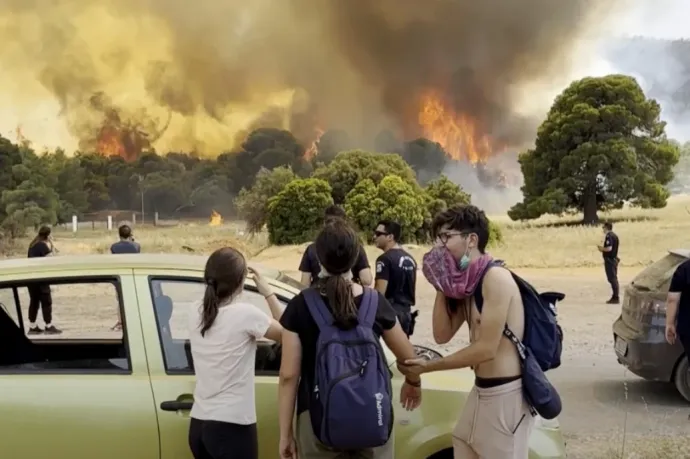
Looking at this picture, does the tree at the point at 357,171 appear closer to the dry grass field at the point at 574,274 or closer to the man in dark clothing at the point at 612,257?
the dry grass field at the point at 574,274

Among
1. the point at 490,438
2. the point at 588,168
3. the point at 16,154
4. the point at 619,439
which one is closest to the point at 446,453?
the point at 490,438

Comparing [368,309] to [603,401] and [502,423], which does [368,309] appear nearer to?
[502,423]

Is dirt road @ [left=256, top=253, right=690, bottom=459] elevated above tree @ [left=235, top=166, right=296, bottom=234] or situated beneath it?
situated beneath

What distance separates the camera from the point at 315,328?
2.84m

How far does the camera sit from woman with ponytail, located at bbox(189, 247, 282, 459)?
120 inches

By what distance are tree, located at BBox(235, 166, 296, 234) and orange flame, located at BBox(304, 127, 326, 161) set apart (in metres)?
1.93

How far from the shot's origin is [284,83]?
3625 centimetres

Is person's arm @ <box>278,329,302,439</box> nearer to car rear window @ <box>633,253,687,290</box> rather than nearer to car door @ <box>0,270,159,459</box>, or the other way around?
car door @ <box>0,270,159,459</box>

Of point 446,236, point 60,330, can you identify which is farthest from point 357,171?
point 446,236

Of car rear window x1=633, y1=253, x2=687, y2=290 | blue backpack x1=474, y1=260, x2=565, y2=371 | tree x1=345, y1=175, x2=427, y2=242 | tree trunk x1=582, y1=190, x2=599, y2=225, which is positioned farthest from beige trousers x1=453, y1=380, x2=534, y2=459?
tree trunk x1=582, y1=190, x2=599, y2=225

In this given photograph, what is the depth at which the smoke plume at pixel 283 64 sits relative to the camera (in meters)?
34.4

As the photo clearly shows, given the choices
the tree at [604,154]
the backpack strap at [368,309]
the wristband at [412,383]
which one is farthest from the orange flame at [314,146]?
the backpack strap at [368,309]

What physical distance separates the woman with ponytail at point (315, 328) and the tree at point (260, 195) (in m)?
27.9

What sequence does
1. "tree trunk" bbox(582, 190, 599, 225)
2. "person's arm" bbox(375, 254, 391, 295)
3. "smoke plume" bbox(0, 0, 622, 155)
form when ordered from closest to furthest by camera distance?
"person's arm" bbox(375, 254, 391, 295)
"tree trunk" bbox(582, 190, 599, 225)
"smoke plume" bbox(0, 0, 622, 155)
